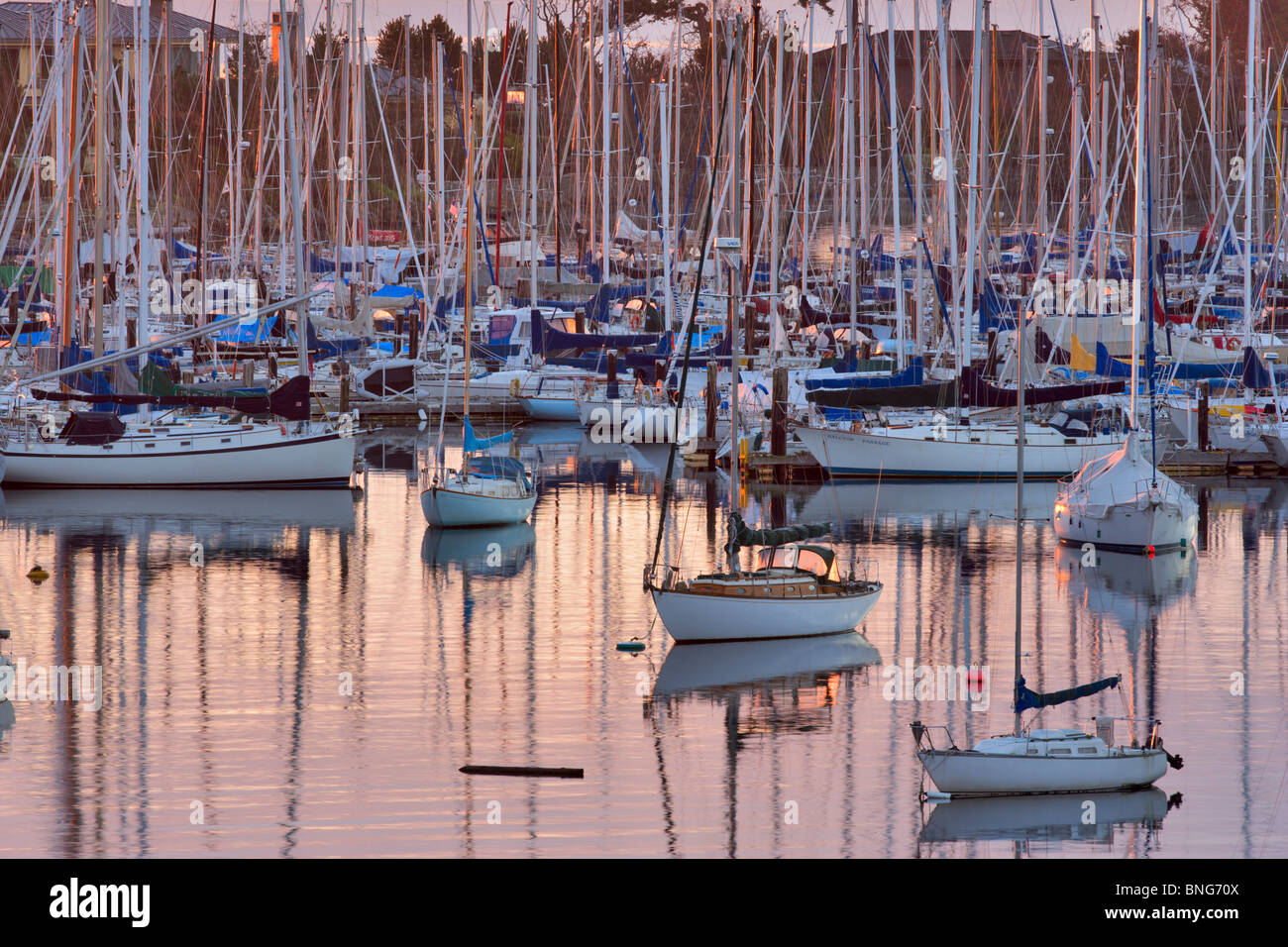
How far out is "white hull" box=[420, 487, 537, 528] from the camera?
3806 centimetres

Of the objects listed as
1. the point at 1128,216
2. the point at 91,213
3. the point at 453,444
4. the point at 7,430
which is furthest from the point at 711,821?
the point at 91,213

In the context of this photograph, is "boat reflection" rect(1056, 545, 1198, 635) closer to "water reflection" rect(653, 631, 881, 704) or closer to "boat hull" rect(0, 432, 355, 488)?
"water reflection" rect(653, 631, 881, 704)

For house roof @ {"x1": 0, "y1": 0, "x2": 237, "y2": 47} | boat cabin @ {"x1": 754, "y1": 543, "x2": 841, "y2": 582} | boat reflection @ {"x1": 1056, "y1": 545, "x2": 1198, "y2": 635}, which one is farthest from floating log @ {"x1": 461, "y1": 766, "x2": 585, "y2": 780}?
house roof @ {"x1": 0, "y1": 0, "x2": 237, "y2": 47}

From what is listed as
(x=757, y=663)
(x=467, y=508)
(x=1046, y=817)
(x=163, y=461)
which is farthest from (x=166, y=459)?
(x=1046, y=817)

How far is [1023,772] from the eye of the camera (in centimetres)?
2002

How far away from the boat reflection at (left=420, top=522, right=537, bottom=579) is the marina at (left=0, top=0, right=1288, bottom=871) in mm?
146

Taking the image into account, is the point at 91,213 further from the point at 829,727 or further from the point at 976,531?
the point at 829,727

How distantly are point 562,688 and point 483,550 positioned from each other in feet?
37.4

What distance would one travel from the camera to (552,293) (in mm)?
69500

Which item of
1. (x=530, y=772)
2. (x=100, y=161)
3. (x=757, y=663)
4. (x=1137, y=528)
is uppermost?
(x=100, y=161)

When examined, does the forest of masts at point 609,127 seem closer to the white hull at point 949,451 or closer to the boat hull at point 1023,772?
the white hull at point 949,451

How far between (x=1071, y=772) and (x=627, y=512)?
21833mm

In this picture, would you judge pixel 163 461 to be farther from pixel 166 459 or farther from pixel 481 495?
pixel 481 495

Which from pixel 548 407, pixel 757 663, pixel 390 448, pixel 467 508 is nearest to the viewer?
pixel 757 663
